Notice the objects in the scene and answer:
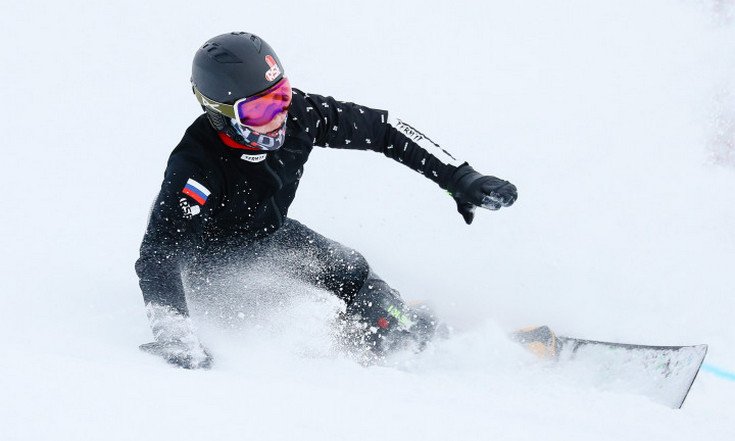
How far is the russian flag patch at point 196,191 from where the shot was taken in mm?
3016

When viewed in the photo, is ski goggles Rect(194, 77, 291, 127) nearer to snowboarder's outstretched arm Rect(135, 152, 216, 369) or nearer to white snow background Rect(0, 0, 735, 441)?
snowboarder's outstretched arm Rect(135, 152, 216, 369)

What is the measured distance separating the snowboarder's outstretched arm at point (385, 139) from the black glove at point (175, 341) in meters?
1.20

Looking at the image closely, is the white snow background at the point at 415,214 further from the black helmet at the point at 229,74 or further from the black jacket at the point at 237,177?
the black helmet at the point at 229,74

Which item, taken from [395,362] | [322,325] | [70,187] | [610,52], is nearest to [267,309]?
[322,325]

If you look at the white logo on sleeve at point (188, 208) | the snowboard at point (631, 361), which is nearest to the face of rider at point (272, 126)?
the white logo on sleeve at point (188, 208)

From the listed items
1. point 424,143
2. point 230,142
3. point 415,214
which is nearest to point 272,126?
point 230,142

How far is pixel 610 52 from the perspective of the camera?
794 cm

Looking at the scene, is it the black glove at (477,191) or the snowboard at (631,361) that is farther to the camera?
the snowboard at (631,361)

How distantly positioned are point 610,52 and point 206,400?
7.25 meters

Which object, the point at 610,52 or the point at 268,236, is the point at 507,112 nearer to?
the point at 610,52

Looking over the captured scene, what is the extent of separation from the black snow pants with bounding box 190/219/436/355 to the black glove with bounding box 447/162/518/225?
673mm

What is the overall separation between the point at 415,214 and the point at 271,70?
3127mm

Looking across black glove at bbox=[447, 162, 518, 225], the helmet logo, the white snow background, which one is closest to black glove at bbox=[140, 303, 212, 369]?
the white snow background

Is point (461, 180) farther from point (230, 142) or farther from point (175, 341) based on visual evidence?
point (175, 341)
